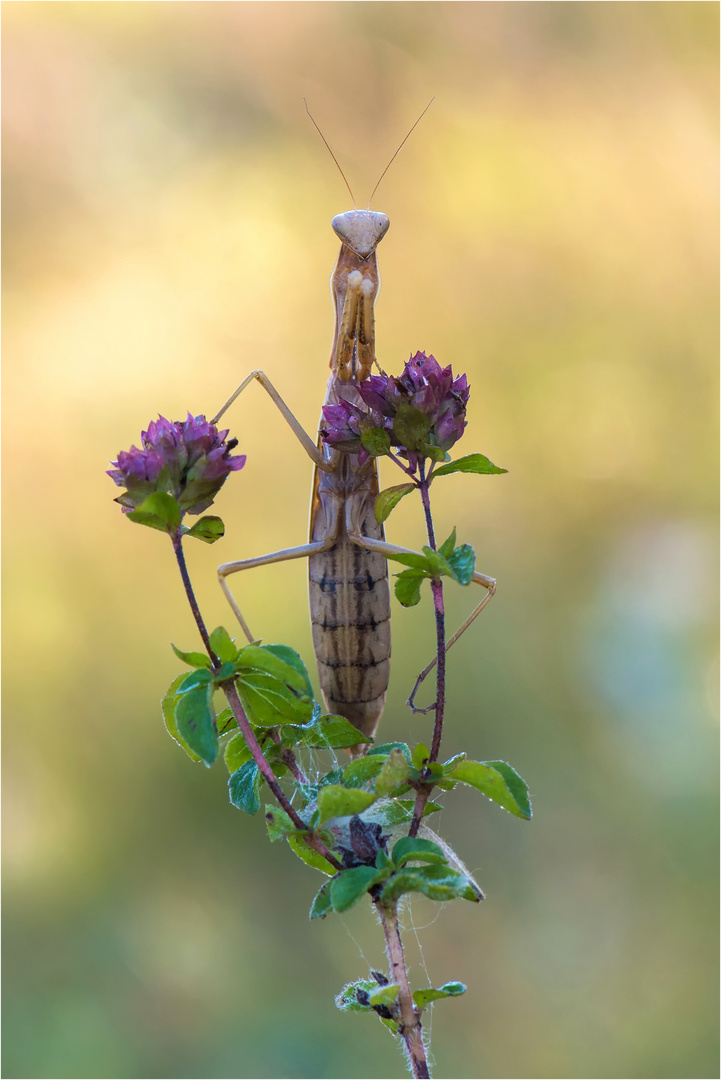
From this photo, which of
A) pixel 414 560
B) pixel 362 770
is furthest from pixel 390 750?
pixel 414 560

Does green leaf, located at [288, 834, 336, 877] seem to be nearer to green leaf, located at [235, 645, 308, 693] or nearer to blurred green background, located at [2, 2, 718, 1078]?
green leaf, located at [235, 645, 308, 693]

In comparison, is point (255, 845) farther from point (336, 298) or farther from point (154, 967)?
point (336, 298)

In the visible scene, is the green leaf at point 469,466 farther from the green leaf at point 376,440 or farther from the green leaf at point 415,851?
the green leaf at point 415,851

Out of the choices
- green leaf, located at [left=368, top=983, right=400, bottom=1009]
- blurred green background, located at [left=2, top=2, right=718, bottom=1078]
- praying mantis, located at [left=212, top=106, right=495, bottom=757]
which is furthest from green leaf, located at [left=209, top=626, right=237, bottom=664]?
blurred green background, located at [left=2, top=2, right=718, bottom=1078]

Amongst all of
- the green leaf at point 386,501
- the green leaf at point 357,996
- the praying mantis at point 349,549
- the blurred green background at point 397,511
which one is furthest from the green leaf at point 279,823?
the blurred green background at point 397,511

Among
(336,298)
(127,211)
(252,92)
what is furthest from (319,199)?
(336,298)

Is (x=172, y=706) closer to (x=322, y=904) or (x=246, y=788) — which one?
(x=246, y=788)

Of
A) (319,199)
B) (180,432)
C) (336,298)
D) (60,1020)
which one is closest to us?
(180,432)
